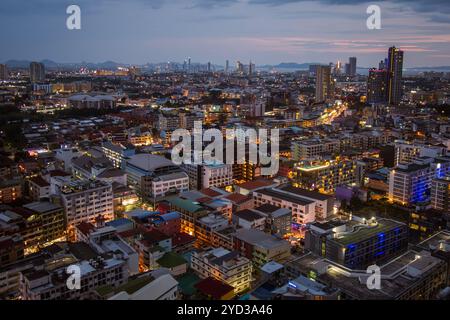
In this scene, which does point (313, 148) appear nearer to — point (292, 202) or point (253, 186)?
point (253, 186)

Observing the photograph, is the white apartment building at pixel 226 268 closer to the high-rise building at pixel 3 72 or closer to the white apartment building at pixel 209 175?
the white apartment building at pixel 209 175

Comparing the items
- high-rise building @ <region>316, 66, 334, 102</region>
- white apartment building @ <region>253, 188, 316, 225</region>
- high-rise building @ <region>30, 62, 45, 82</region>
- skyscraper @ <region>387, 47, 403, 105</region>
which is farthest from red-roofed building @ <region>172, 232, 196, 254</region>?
high-rise building @ <region>30, 62, 45, 82</region>

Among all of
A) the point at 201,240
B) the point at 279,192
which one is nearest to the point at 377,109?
the point at 279,192

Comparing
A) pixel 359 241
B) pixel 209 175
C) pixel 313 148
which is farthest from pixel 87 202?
pixel 313 148

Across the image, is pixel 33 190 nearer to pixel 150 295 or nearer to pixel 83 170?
pixel 83 170

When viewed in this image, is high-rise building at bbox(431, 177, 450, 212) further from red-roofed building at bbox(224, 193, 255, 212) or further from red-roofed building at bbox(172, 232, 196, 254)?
red-roofed building at bbox(172, 232, 196, 254)

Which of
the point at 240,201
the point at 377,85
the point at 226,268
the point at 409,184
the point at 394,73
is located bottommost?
the point at 226,268
